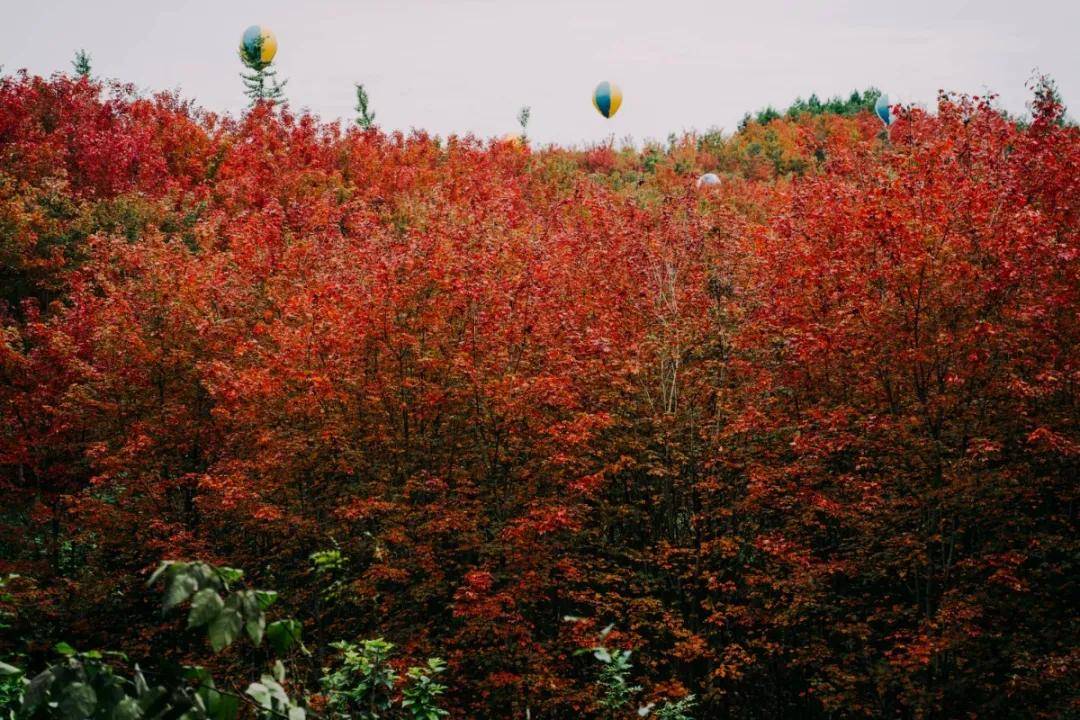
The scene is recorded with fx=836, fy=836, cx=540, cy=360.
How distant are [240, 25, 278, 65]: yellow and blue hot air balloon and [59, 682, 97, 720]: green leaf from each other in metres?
41.2

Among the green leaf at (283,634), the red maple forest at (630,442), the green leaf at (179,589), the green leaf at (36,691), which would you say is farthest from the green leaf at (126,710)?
the red maple forest at (630,442)

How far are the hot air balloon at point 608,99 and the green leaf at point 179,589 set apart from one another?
42.1 m

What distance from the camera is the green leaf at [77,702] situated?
1.75 meters

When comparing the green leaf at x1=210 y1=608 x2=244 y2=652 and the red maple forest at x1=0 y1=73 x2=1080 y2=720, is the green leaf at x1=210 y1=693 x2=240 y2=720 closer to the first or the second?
the green leaf at x1=210 y1=608 x2=244 y2=652

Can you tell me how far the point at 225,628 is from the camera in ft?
6.10

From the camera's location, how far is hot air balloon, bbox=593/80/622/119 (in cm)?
4162

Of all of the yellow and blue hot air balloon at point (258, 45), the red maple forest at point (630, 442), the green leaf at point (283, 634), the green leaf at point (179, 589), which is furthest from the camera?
the yellow and blue hot air balloon at point (258, 45)

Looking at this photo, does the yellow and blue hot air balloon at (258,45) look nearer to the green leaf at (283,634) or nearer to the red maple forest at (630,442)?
the red maple forest at (630,442)

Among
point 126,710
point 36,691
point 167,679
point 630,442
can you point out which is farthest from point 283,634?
point 630,442

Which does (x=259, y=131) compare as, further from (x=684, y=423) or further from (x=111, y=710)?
(x=111, y=710)

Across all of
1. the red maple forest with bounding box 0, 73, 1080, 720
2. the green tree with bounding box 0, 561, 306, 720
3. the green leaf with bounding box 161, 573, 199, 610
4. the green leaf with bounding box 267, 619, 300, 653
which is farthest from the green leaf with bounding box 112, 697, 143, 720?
the red maple forest with bounding box 0, 73, 1080, 720

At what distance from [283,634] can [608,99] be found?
41.9m

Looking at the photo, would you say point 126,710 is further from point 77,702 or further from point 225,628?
point 225,628

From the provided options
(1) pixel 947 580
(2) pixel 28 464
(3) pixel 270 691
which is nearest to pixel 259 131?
(2) pixel 28 464
